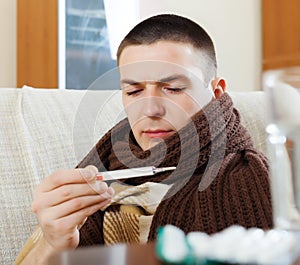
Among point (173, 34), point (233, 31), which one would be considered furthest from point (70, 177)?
point (233, 31)

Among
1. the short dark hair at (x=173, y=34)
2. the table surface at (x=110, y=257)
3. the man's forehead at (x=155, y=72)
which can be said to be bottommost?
the table surface at (x=110, y=257)

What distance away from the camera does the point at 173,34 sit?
3.89 ft

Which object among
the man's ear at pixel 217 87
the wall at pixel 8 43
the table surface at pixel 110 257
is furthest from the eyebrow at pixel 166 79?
the wall at pixel 8 43

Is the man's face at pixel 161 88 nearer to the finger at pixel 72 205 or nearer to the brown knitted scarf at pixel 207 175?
the brown knitted scarf at pixel 207 175

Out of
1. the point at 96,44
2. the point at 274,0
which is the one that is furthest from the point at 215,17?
the point at 96,44

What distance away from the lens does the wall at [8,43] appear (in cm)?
250

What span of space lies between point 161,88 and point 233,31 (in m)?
2.05

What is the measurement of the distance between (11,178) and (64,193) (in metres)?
0.47

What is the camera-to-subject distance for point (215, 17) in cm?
304

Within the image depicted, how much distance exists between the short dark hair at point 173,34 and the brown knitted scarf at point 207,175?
12cm

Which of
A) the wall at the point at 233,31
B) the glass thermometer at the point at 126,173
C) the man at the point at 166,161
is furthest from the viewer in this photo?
the wall at the point at 233,31

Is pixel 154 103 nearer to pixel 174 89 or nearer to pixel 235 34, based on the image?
pixel 174 89

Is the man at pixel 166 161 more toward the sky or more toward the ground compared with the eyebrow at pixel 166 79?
more toward the ground

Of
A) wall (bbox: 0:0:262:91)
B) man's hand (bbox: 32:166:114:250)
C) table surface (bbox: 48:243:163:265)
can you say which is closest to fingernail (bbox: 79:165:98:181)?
man's hand (bbox: 32:166:114:250)
